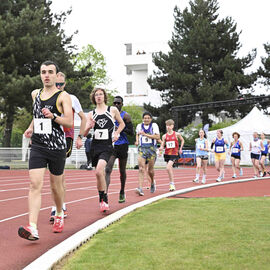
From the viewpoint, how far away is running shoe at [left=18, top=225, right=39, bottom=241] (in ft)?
17.7

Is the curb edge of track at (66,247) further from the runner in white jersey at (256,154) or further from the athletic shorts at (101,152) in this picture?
the runner in white jersey at (256,154)

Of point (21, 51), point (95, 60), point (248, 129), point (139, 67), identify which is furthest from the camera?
point (139, 67)

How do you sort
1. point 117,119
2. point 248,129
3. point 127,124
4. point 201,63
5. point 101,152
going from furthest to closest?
point 201,63, point 248,129, point 127,124, point 117,119, point 101,152

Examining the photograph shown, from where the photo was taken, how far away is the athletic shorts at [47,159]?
19.0 feet

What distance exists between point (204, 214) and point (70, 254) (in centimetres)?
326

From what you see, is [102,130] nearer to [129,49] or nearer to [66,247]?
[66,247]

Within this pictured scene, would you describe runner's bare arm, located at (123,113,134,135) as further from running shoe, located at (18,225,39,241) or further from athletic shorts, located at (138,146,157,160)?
running shoe, located at (18,225,39,241)

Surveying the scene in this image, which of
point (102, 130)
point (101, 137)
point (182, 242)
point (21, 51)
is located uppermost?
point (21, 51)

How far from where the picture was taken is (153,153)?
1204 centimetres

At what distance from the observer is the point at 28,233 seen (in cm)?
542

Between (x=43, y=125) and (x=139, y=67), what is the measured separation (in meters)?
69.2

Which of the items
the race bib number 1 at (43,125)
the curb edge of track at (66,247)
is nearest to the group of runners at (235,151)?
the curb edge of track at (66,247)

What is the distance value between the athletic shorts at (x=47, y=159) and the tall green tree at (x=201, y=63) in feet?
127

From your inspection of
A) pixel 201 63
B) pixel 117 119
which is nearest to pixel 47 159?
pixel 117 119
